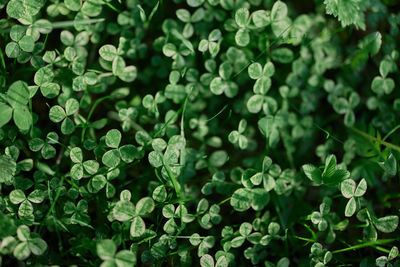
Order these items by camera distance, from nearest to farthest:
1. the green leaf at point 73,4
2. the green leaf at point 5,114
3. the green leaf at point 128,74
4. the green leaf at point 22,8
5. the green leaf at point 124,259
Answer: the green leaf at point 124,259 < the green leaf at point 5,114 < the green leaf at point 22,8 < the green leaf at point 73,4 < the green leaf at point 128,74

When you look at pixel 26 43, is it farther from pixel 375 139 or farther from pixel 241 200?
pixel 375 139

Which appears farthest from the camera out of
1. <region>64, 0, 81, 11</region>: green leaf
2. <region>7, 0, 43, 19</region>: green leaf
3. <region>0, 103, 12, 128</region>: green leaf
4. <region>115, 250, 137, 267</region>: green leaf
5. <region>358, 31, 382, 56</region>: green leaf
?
<region>358, 31, 382, 56</region>: green leaf

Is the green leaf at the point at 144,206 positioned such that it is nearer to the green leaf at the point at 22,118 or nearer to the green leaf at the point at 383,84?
the green leaf at the point at 22,118

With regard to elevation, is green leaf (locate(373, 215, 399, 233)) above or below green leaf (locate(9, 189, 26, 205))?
below

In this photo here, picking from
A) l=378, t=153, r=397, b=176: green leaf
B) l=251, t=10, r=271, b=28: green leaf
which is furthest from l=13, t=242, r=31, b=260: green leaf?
l=378, t=153, r=397, b=176: green leaf

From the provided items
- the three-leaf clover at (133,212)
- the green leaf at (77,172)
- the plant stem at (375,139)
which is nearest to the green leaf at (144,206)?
the three-leaf clover at (133,212)

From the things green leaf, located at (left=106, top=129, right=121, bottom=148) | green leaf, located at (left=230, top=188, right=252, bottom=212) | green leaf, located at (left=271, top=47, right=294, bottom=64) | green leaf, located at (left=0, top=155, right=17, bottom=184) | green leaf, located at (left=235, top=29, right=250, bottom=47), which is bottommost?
green leaf, located at (left=230, top=188, right=252, bottom=212)

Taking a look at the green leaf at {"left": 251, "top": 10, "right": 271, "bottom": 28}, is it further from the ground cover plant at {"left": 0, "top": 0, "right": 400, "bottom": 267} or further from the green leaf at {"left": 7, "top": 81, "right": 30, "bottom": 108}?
the green leaf at {"left": 7, "top": 81, "right": 30, "bottom": 108}
